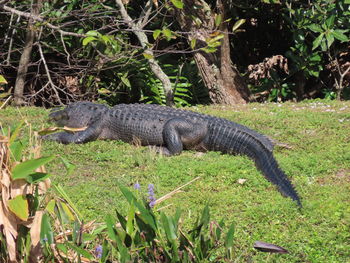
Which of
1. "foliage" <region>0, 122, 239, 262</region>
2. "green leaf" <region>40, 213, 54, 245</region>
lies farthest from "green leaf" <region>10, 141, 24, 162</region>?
"green leaf" <region>40, 213, 54, 245</region>

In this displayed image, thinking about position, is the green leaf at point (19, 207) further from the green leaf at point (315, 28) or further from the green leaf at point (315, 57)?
the green leaf at point (315, 57)

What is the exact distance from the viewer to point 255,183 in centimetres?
527

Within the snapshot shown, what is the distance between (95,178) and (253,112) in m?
3.75

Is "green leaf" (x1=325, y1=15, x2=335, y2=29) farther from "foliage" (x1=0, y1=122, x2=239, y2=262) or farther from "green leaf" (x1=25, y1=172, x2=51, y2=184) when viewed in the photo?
"green leaf" (x1=25, y1=172, x2=51, y2=184)

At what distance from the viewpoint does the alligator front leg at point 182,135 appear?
6836 mm

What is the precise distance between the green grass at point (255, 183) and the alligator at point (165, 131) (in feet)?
0.55

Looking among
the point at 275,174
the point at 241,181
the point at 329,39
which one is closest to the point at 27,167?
the point at 241,181

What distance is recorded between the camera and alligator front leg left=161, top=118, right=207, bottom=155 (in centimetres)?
684

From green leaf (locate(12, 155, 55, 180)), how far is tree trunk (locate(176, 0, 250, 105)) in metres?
7.44

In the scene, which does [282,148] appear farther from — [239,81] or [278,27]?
[278,27]

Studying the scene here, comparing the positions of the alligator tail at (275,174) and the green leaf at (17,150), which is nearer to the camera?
the green leaf at (17,150)

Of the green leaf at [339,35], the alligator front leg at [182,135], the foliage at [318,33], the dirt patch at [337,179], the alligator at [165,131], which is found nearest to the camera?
the dirt patch at [337,179]

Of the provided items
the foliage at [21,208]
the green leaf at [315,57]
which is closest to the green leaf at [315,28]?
the green leaf at [315,57]

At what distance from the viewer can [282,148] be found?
21.5 ft
